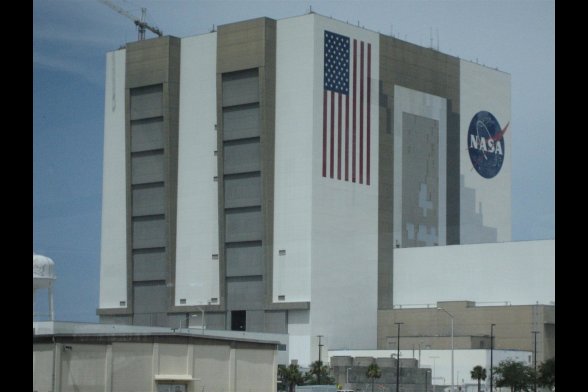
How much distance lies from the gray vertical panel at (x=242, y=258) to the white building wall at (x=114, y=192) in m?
2.99

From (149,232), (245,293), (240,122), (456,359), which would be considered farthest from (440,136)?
(456,359)

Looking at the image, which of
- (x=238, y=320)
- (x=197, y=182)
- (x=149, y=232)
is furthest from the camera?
(x=197, y=182)

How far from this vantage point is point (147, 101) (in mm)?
4312

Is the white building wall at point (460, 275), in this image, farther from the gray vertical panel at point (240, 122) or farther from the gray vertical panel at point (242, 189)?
the gray vertical panel at point (240, 122)

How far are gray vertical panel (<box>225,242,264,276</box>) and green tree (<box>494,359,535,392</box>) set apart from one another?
369 cm

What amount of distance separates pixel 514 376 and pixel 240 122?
4.76 meters

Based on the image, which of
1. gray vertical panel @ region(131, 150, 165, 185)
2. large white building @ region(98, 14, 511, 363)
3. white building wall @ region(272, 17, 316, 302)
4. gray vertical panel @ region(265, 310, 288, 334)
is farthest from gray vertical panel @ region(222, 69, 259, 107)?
gray vertical panel @ region(131, 150, 165, 185)

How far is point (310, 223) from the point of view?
8.88 meters

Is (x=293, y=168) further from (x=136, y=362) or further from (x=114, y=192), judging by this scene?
(x=136, y=362)

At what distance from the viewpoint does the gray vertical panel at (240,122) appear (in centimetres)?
771

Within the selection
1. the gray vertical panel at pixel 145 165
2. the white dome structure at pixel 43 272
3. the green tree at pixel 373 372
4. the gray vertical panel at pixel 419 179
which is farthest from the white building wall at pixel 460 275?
the white dome structure at pixel 43 272
